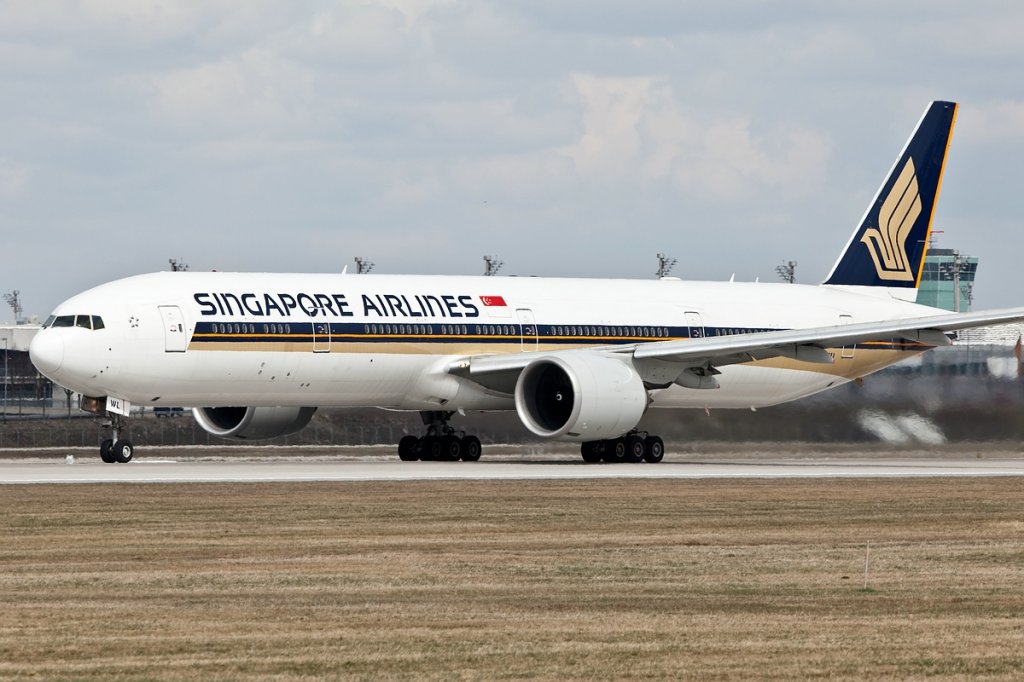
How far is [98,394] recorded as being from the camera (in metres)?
35.1

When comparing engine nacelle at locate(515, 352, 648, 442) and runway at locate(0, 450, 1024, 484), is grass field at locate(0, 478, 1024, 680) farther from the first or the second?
engine nacelle at locate(515, 352, 648, 442)

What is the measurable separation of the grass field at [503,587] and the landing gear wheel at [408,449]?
46.5 feet

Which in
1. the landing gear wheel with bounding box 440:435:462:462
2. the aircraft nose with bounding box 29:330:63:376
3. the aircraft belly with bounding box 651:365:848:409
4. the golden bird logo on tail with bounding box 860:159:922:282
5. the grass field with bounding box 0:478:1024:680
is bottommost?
the grass field with bounding box 0:478:1024:680

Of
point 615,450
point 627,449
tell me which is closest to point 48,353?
point 615,450

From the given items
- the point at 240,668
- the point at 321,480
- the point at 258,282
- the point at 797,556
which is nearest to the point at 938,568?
the point at 797,556

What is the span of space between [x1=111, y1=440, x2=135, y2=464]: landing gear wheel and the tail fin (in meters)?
19.9

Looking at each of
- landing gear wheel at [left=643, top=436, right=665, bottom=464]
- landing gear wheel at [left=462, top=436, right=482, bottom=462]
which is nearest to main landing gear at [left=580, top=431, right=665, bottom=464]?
landing gear wheel at [left=643, top=436, right=665, bottom=464]

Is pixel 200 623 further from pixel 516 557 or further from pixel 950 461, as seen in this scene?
pixel 950 461

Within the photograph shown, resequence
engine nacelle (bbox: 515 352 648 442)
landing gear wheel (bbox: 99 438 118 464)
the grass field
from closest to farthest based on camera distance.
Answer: the grass field
landing gear wheel (bbox: 99 438 118 464)
engine nacelle (bbox: 515 352 648 442)

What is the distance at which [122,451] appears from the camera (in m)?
35.6

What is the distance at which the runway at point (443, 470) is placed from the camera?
31.0m

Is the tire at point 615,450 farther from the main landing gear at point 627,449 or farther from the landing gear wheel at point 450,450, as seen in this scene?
the landing gear wheel at point 450,450

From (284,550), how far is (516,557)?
2572mm

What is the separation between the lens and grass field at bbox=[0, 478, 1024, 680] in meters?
12.0
